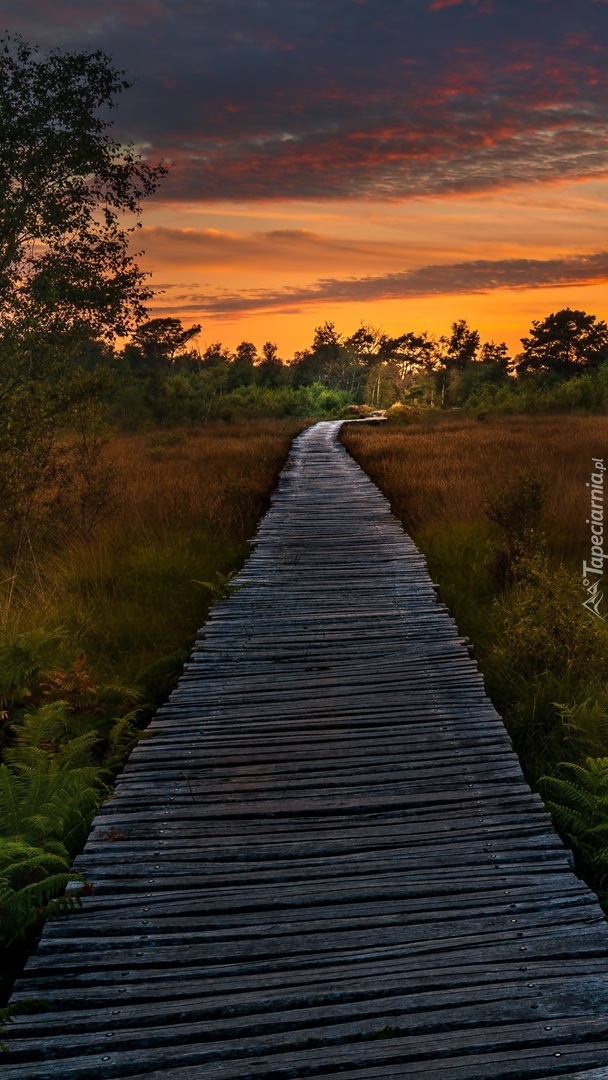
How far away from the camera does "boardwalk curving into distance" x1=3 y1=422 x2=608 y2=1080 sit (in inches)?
78.9

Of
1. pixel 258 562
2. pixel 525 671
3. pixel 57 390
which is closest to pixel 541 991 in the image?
pixel 525 671

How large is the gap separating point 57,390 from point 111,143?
4.39 m

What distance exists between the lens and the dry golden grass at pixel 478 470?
8773 mm

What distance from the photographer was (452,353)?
8919cm

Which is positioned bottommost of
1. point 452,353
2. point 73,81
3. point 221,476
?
point 221,476

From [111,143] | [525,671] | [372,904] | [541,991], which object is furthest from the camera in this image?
[111,143]

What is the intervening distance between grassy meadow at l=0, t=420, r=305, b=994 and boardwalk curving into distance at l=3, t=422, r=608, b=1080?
221 millimetres

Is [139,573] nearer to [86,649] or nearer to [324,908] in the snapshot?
[86,649]

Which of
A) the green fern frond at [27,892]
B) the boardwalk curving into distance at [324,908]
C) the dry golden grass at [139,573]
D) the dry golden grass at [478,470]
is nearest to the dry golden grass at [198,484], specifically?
the dry golden grass at [139,573]

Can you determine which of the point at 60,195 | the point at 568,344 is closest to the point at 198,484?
the point at 60,195

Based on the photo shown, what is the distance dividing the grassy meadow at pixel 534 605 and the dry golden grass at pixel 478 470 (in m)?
0.03

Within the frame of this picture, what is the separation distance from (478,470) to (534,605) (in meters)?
8.12

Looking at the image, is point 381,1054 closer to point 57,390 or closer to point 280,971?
point 280,971

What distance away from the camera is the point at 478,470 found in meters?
12.9
